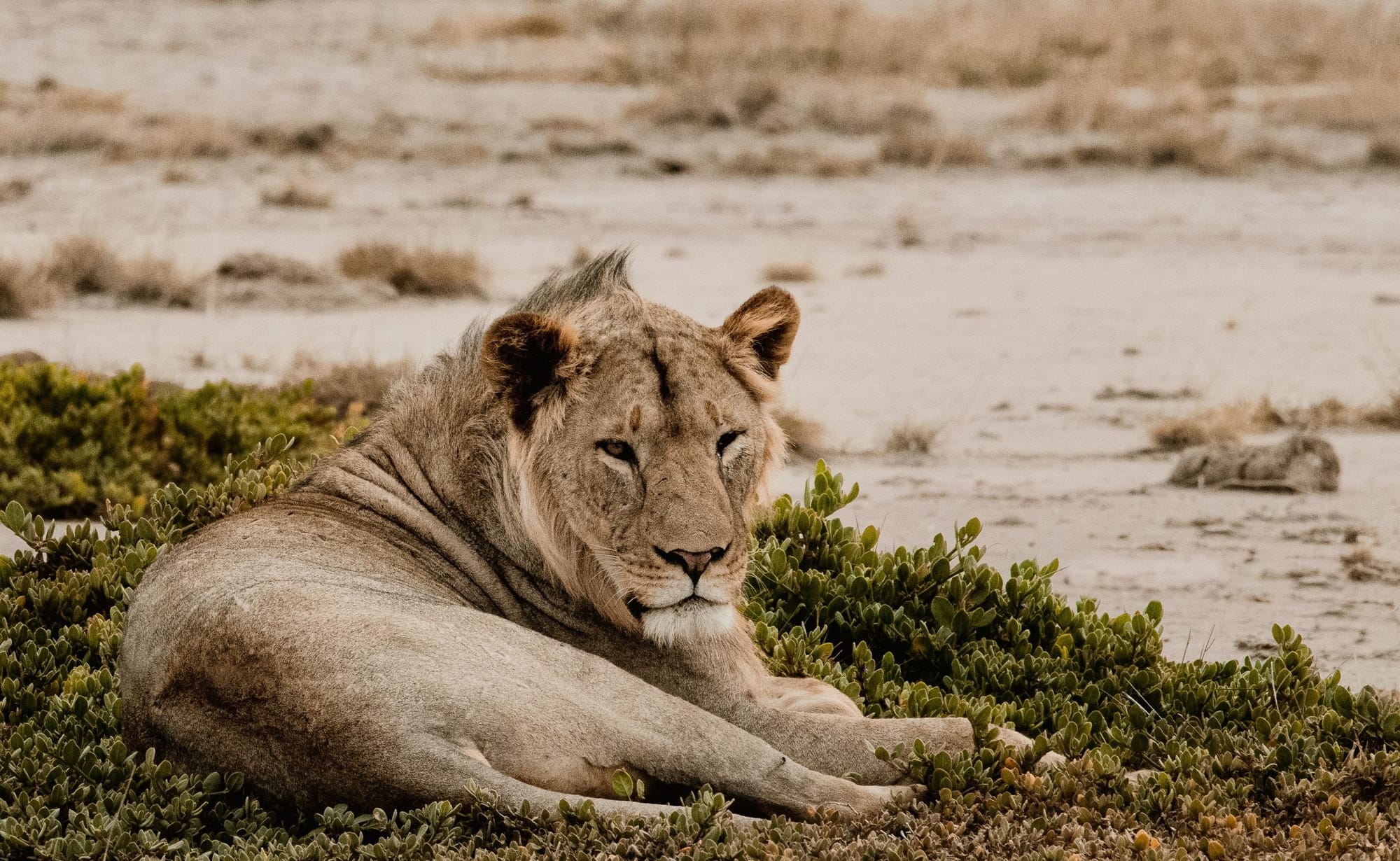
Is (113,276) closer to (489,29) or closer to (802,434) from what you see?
(802,434)

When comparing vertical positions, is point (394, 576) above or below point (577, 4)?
below

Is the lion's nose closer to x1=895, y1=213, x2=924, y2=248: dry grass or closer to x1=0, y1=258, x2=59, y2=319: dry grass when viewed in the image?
x1=0, y1=258, x2=59, y2=319: dry grass

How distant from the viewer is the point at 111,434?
31.1 ft

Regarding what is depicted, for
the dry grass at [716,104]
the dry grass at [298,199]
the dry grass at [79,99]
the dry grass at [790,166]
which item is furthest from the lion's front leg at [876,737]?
the dry grass at [79,99]

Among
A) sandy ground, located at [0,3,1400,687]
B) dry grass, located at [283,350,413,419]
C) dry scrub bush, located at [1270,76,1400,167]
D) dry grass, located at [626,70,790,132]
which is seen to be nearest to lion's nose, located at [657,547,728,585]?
sandy ground, located at [0,3,1400,687]

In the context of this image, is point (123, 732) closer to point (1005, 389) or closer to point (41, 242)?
point (1005, 389)

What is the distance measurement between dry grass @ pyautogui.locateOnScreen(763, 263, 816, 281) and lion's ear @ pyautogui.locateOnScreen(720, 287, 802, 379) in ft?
36.8

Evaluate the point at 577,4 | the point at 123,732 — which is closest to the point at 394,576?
the point at 123,732

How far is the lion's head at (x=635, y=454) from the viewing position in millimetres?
4879

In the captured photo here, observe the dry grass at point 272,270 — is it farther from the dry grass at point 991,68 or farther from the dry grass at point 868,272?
the dry grass at point 991,68

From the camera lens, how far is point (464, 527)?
5387 mm

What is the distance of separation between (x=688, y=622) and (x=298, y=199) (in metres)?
17.2

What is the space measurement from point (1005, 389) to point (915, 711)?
313 inches

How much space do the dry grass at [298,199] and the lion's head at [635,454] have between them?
1640cm
